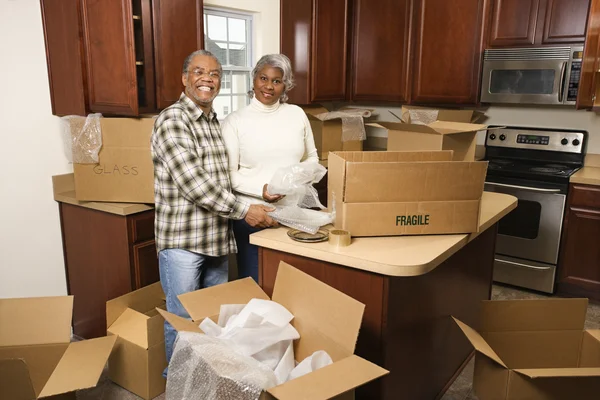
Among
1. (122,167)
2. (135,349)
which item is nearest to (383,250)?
(135,349)

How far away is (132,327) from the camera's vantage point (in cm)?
233

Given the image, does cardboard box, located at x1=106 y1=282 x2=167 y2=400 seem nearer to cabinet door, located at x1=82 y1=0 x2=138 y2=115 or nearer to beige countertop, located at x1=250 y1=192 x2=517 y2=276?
beige countertop, located at x1=250 y1=192 x2=517 y2=276

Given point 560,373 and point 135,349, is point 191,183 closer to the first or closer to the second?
point 135,349

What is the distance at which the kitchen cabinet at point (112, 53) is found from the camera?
8.00 ft

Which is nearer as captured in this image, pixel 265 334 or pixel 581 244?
pixel 265 334

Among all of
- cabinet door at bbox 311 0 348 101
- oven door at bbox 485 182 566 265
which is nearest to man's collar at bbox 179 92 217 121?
cabinet door at bbox 311 0 348 101

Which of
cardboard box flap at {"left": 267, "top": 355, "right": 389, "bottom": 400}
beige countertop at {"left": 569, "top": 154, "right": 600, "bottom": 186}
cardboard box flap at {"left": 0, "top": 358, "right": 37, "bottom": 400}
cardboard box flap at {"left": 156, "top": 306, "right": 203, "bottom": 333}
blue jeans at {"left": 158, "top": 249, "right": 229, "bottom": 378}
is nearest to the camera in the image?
cardboard box flap at {"left": 267, "top": 355, "right": 389, "bottom": 400}

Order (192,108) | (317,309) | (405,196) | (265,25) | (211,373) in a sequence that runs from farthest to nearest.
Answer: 1. (265,25)
2. (192,108)
3. (405,196)
4. (317,309)
5. (211,373)

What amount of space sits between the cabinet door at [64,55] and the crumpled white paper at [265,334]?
1.58 m

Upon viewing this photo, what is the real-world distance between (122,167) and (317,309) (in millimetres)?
1427

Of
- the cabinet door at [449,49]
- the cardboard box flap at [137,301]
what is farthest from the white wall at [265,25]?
the cardboard box flap at [137,301]

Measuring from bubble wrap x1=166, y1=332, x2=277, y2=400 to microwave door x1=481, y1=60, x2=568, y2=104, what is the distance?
2.91 meters

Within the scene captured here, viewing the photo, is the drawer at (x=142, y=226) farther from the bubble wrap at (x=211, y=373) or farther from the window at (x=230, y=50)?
the bubble wrap at (x=211, y=373)

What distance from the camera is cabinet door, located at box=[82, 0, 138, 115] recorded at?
2.41 m
